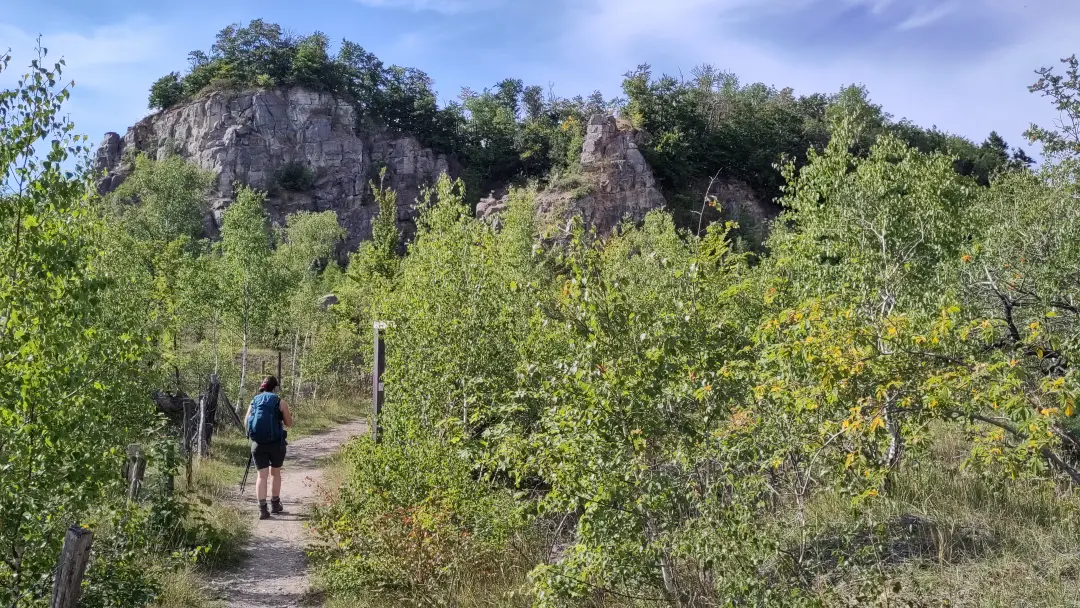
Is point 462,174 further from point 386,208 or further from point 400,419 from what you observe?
point 400,419

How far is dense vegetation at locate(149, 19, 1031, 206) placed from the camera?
65750 mm

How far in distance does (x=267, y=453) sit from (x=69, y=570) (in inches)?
204

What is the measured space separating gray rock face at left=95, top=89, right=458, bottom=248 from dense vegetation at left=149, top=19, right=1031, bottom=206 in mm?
2511

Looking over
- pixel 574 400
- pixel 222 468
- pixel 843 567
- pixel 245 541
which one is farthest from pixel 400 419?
pixel 222 468

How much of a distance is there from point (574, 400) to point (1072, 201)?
873 cm

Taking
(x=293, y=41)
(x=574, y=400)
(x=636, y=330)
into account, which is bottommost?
(x=574, y=400)

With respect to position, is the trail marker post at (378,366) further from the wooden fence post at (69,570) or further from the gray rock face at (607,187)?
the gray rock face at (607,187)

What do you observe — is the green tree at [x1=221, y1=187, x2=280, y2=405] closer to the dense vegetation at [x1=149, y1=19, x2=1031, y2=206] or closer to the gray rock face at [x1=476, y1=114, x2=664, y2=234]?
the gray rock face at [x1=476, y1=114, x2=664, y2=234]

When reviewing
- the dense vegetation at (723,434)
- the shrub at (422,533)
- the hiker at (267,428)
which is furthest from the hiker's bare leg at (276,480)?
the shrub at (422,533)

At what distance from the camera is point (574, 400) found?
16.7 feet

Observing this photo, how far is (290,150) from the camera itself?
230ft

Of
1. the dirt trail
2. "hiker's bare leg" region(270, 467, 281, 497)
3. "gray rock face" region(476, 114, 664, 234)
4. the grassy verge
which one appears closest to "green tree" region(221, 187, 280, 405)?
the grassy verge

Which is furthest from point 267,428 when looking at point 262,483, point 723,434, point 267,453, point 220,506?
point 723,434

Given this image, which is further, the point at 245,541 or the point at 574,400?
the point at 245,541
